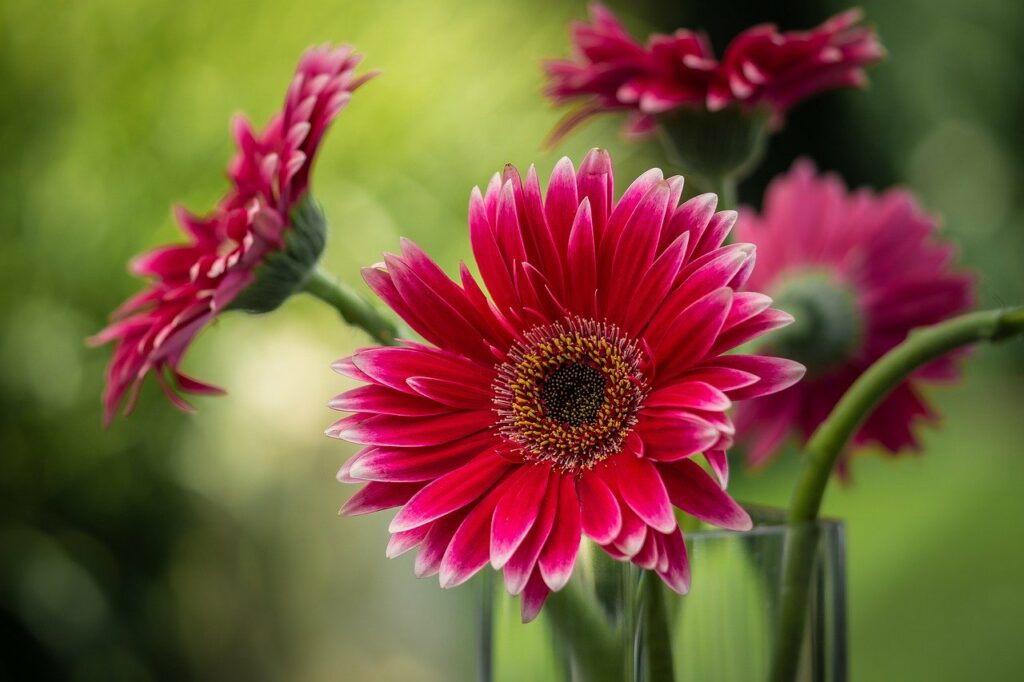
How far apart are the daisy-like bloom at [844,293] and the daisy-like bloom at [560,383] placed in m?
0.13

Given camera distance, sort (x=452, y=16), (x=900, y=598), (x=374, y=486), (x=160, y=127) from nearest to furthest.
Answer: (x=374, y=486), (x=900, y=598), (x=160, y=127), (x=452, y=16)

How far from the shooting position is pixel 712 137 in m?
0.30

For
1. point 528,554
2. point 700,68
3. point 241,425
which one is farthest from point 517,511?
point 241,425

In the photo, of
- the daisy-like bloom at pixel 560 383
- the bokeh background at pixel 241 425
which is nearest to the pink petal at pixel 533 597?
the daisy-like bloom at pixel 560 383

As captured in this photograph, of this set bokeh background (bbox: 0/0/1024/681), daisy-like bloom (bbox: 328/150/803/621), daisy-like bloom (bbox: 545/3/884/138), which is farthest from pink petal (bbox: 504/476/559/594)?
bokeh background (bbox: 0/0/1024/681)

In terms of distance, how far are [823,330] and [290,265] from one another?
0.18 meters

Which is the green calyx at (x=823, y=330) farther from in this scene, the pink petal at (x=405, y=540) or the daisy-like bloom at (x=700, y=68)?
the pink petal at (x=405, y=540)

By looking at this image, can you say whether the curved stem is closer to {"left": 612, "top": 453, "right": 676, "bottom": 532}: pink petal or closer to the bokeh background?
{"left": 612, "top": 453, "right": 676, "bottom": 532}: pink petal

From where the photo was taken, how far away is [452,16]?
90cm

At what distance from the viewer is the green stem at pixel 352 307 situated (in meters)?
0.26

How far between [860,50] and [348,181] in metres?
0.56

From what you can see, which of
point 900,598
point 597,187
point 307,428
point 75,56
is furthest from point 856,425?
point 75,56

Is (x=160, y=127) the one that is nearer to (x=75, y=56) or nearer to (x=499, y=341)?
(x=75, y=56)

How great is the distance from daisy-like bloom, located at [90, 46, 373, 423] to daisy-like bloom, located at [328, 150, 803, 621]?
38 millimetres
